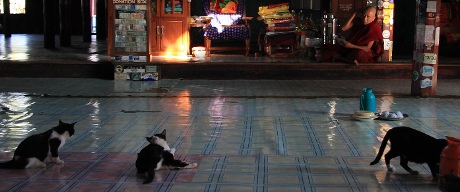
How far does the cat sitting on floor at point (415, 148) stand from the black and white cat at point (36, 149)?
2320 millimetres

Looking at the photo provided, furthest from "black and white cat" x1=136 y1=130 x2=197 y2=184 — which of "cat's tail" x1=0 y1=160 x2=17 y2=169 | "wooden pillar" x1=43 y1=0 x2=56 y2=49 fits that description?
"wooden pillar" x1=43 y1=0 x2=56 y2=49

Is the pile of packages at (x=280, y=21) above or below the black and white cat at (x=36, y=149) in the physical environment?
above

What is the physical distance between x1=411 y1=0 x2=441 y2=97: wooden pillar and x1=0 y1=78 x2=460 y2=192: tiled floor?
210 millimetres

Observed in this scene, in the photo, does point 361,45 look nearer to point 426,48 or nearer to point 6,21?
point 426,48

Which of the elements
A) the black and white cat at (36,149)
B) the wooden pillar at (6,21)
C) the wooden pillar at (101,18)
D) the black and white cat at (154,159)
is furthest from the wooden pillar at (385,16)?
the wooden pillar at (6,21)

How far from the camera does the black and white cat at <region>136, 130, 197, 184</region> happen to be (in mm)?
4359

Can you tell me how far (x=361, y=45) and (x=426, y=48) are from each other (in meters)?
1.91

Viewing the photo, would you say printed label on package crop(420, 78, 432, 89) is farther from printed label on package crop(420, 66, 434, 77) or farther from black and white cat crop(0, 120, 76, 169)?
black and white cat crop(0, 120, 76, 169)

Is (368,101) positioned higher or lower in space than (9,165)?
higher

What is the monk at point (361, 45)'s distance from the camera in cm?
991

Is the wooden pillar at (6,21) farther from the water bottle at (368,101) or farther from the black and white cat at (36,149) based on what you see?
the black and white cat at (36,149)

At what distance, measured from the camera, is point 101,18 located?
1895 cm

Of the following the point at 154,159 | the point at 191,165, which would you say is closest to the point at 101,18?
the point at 191,165

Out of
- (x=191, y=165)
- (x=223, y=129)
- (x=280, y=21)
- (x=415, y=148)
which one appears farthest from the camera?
(x=280, y=21)
